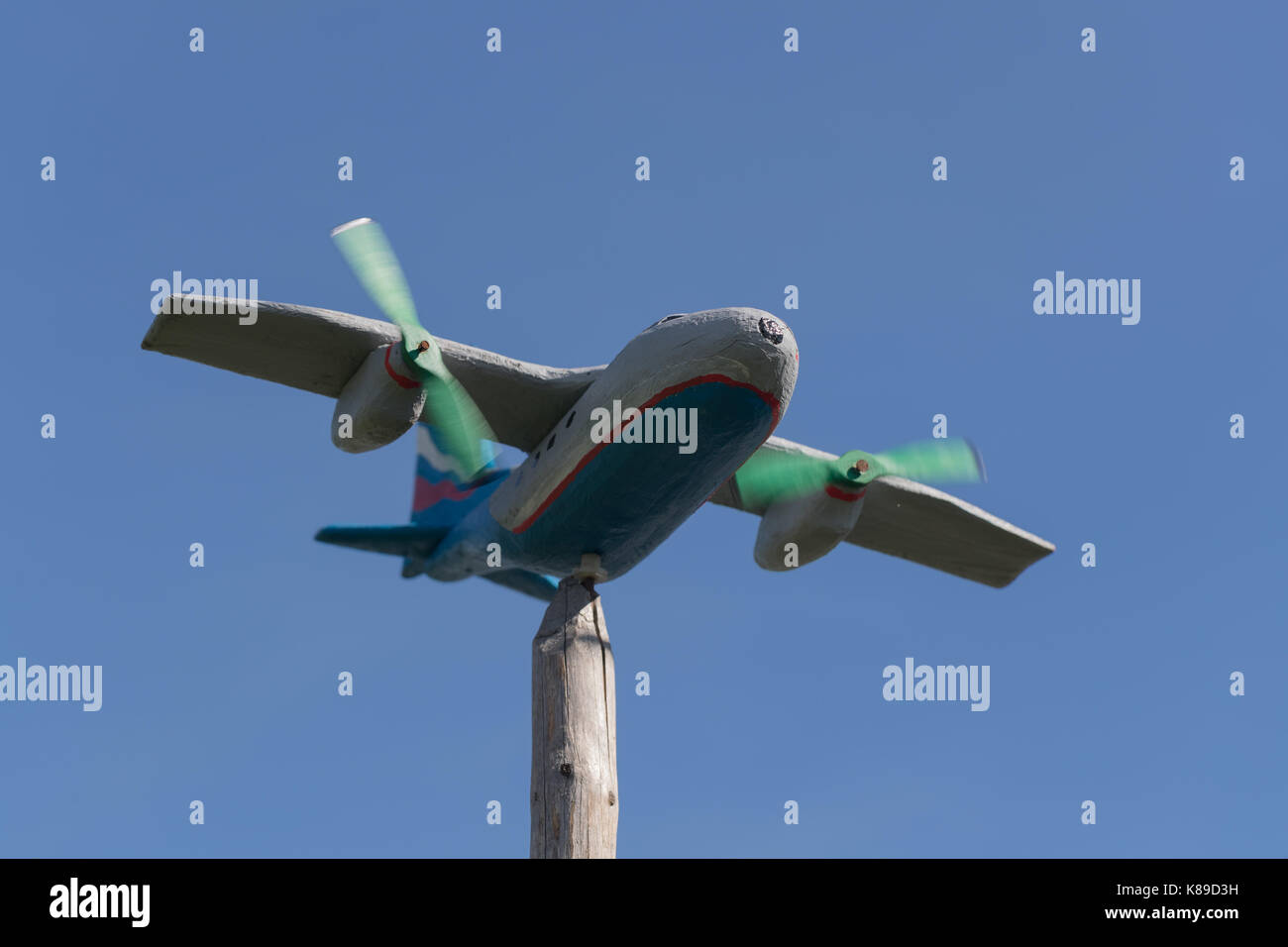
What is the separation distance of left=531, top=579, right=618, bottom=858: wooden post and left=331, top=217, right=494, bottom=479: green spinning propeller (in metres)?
2.16

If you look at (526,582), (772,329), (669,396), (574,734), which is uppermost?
(772,329)

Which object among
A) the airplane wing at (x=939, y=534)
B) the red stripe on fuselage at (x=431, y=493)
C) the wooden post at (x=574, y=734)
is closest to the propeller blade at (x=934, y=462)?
the airplane wing at (x=939, y=534)

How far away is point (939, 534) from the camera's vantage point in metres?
15.8

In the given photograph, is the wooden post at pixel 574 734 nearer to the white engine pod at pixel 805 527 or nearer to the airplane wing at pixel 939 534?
the white engine pod at pixel 805 527

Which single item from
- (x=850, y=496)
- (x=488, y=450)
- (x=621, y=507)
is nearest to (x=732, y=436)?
(x=621, y=507)

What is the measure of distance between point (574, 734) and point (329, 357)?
15.4 ft

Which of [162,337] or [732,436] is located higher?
[162,337]

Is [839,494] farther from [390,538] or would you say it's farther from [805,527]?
[390,538]

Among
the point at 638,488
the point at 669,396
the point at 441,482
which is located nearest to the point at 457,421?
the point at 638,488

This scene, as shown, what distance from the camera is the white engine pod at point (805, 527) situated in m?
14.1

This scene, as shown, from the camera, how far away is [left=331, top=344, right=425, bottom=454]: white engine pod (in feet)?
40.8

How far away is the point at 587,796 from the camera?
1027 cm
